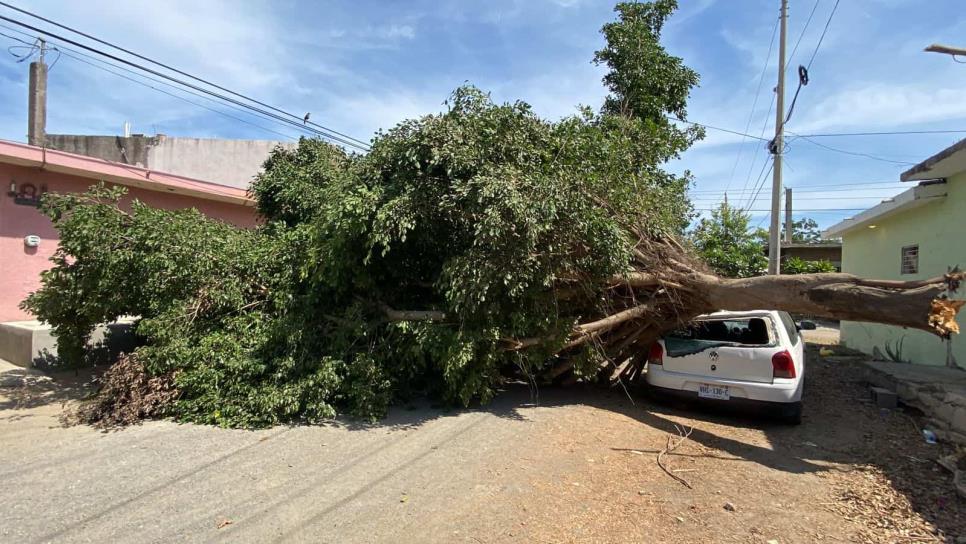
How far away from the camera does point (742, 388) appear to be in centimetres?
616

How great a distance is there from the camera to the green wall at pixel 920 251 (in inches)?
347

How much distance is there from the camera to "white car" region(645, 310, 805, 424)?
6051mm

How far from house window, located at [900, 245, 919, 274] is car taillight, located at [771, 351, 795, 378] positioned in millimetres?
6402

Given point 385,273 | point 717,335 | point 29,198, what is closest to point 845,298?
point 717,335

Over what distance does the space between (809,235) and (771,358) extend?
58.1m

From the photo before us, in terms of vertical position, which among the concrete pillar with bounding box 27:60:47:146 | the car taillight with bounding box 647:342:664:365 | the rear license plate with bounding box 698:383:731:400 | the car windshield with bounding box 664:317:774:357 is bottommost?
the rear license plate with bounding box 698:383:731:400

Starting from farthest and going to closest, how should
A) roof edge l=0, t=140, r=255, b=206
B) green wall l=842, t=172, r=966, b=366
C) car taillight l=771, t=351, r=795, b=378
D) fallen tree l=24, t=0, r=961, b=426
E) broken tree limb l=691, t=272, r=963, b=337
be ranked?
roof edge l=0, t=140, r=255, b=206, green wall l=842, t=172, r=966, b=366, car taillight l=771, t=351, r=795, b=378, fallen tree l=24, t=0, r=961, b=426, broken tree limb l=691, t=272, r=963, b=337

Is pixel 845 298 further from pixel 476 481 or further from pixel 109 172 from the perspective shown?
pixel 109 172

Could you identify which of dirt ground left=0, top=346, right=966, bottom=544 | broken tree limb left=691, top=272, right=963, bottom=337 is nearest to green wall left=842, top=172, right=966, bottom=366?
dirt ground left=0, top=346, right=966, bottom=544

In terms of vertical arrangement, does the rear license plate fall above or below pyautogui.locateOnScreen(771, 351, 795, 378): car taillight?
below

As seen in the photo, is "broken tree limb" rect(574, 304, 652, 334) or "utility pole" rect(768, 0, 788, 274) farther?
"utility pole" rect(768, 0, 788, 274)

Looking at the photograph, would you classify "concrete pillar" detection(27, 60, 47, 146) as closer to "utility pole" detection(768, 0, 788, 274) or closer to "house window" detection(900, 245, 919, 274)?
"utility pole" detection(768, 0, 788, 274)

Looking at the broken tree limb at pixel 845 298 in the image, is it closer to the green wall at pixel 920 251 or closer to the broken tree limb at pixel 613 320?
the broken tree limb at pixel 613 320

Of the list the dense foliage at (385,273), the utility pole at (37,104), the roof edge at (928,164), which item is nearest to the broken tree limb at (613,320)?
the dense foliage at (385,273)
